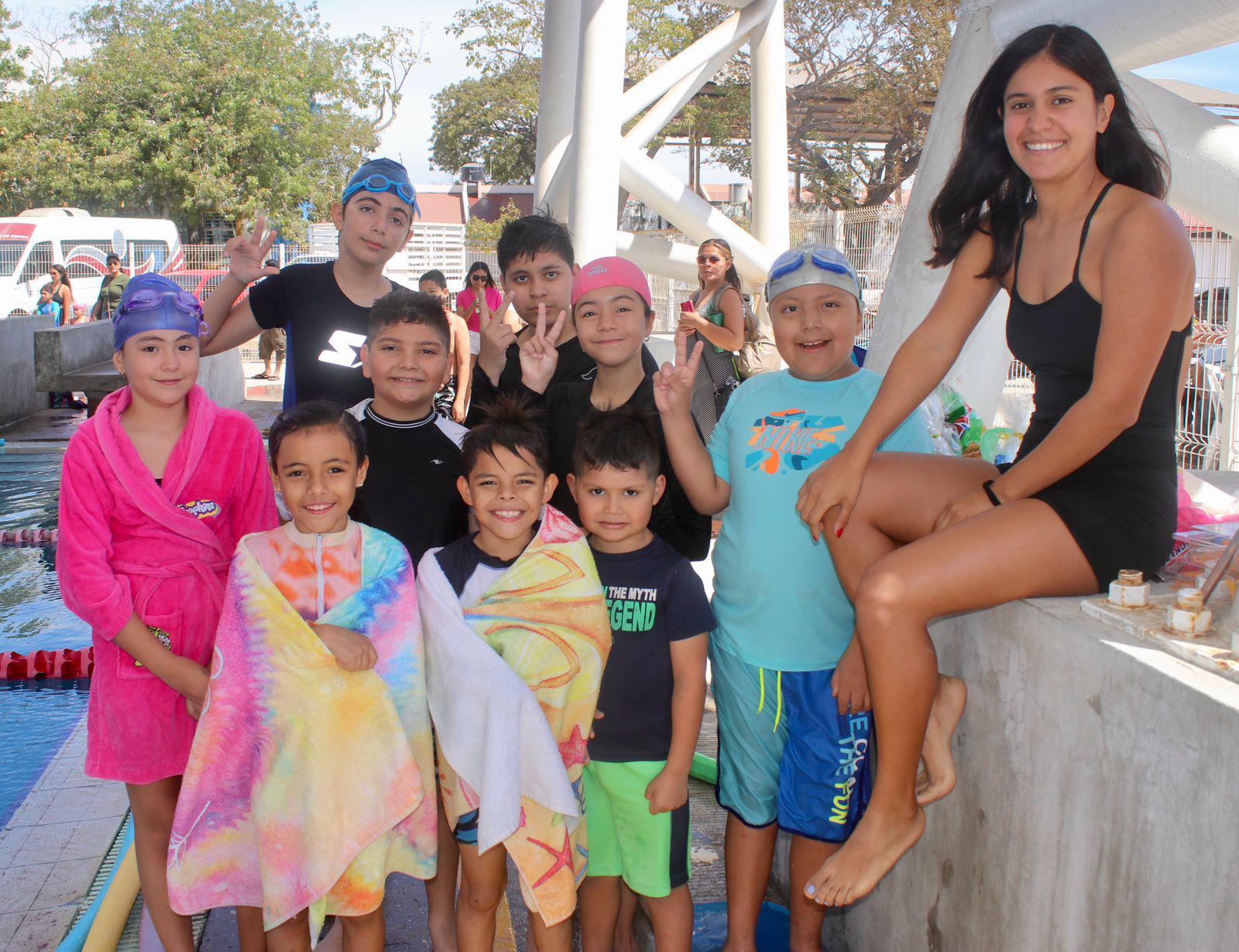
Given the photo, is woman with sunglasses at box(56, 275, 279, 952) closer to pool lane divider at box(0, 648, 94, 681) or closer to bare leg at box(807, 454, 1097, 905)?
bare leg at box(807, 454, 1097, 905)

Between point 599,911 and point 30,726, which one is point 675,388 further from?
point 30,726

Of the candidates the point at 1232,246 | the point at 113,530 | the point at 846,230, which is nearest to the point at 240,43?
the point at 846,230

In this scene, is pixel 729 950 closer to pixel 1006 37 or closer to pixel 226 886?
pixel 226 886

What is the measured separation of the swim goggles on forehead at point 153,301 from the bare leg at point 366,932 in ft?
5.75

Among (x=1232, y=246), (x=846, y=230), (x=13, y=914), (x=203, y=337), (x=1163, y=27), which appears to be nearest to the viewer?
(x=13, y=914)

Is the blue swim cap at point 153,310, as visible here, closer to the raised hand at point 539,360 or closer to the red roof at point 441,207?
the raised hand at point 539,360

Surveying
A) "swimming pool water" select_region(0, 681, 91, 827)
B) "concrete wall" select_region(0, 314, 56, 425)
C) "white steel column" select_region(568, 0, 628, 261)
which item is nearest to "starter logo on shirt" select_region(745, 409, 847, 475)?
"swimming pool water" select_region(0, 681, 91, 827)

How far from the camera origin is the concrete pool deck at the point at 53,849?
3.21 meters

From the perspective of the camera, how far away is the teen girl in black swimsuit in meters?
2.31

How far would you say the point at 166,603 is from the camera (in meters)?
2.89

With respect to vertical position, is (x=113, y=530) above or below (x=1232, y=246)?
Answer: below

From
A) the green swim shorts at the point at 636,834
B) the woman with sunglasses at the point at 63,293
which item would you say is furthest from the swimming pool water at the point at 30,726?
the woman with sunglasses at the point at 63,293

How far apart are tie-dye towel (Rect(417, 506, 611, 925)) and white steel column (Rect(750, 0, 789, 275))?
13.7 meters

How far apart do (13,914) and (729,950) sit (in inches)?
86.9
